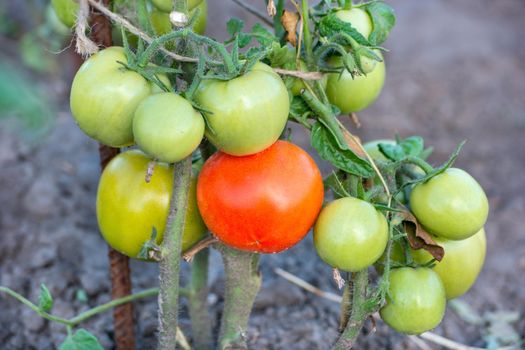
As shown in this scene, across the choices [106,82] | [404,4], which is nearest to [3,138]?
[106,82]

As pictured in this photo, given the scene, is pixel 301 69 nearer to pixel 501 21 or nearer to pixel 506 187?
pixel 506 187

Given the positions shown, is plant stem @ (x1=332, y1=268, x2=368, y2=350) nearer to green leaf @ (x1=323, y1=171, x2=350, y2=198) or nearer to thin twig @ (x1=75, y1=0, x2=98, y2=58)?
green leaf @ (x1=323, y1=171, x2=350, y2=198)

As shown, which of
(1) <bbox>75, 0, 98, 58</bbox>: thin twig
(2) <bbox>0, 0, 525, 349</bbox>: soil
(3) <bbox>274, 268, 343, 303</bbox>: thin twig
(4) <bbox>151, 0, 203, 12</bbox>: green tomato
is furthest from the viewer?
(3) <bbox>274, 268, 343, 303</bbox>: thin twig

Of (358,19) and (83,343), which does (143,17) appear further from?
(83,343)

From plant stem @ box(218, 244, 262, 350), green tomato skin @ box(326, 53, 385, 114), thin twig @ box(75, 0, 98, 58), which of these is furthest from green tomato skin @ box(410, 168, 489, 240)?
thin twig @ box(75, 0, 98, 58)

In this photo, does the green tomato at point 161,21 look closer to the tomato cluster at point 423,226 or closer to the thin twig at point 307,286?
the tomato cluster at point 423,226

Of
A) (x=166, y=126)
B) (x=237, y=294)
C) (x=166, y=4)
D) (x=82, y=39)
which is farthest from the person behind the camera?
(x=237, y=294)

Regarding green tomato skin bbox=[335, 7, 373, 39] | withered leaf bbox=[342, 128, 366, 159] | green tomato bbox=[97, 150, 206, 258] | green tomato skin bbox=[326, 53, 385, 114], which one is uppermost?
green tomato skin bbox=[335, 7, 373, 39]

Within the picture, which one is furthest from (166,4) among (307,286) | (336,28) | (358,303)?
(307,286)
